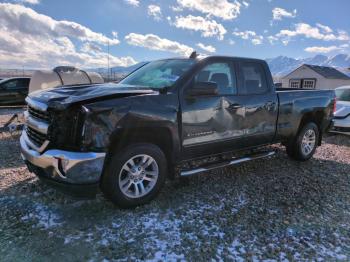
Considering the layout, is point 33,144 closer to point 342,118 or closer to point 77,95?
point 77,95

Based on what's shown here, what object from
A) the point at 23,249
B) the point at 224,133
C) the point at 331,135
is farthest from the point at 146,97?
the point at 331,135

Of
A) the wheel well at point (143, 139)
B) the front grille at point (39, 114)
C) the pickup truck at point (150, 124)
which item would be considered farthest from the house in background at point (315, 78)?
the front grille at point (39, 114)

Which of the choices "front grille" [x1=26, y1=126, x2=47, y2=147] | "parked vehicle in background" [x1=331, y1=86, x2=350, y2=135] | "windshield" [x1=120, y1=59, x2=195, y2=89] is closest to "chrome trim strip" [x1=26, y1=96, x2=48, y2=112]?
"front grille" [x1=26, y1=126, x2=47, y2=147]

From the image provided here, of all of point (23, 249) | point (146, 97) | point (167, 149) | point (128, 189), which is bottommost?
point (23, 249)

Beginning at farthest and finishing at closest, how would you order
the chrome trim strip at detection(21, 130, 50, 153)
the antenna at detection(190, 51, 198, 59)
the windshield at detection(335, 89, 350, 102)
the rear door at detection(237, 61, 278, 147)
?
the windshield at detection(335, 89, 350, 102), the rear door at detection(237, 61, 278, 147), the antenna at detection(190, 51, 198, 59), the chrome trim strip at detection(21, 130, 50, 153)

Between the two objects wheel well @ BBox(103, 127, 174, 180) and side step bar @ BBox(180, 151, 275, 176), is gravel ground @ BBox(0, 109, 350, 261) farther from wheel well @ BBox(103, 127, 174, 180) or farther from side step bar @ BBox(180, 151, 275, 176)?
wheel well @ BBox(103, 127, 174, 180)

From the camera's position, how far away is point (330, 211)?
3.91 metres

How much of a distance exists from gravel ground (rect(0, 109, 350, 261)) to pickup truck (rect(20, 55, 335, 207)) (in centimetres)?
40

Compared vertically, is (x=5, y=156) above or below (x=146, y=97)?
below

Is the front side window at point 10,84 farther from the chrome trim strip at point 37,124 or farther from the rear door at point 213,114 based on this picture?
the rear door at point 213,114

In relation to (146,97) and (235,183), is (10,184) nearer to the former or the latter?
(146,97)

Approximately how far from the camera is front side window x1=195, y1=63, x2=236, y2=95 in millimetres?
4255

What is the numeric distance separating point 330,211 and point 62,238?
3323 millimetres

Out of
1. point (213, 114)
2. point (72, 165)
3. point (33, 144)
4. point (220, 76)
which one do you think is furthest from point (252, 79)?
point (33, 144)
